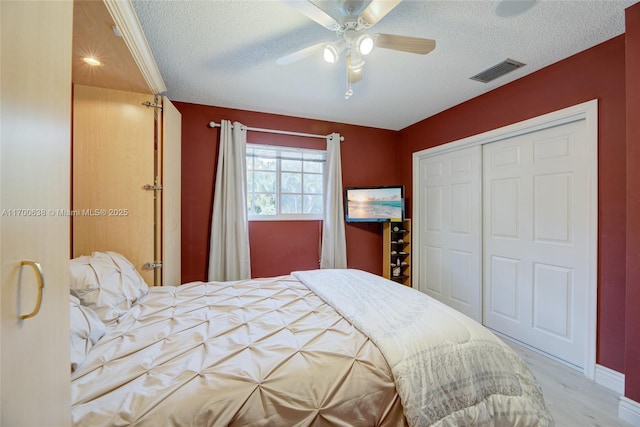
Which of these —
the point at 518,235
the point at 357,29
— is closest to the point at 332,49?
the point at 357,29

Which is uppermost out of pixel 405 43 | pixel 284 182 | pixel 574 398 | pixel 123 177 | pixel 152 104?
pixel 405 43

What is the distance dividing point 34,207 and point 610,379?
3221 mm

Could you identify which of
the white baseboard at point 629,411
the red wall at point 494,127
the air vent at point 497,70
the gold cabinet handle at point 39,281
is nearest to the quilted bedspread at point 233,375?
the gold cabinet handle at point 39,281

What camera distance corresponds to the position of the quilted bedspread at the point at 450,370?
1048mm

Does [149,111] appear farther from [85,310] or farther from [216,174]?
[85,310]

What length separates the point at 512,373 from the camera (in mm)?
1232

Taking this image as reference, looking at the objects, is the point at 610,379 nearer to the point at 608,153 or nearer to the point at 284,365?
the point at 608,153

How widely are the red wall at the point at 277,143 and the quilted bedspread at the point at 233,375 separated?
1.74 m

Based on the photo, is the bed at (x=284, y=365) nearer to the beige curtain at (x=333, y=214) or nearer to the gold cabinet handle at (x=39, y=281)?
the gold cabinet handle at (x=39, y=281)

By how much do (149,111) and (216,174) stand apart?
99 cm

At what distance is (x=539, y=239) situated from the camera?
2.37 m

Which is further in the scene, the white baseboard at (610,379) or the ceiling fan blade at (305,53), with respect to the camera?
the white baseboard at (610,379)

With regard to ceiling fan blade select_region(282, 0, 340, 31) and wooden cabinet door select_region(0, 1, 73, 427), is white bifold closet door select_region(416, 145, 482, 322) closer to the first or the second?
ceiling fan blade select_region(282, 0, 340, 31)

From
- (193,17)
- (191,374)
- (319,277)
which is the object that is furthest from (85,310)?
(193,17)
